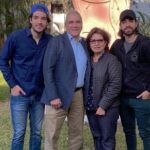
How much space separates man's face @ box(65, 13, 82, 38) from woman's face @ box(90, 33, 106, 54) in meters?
0.18

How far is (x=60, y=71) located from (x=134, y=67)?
0.79m

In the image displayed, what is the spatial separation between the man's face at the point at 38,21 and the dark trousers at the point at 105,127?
1.07 m

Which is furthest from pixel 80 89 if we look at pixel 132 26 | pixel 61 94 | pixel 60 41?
pixel 132 26

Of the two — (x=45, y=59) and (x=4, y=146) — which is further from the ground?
(x=45, y=59)

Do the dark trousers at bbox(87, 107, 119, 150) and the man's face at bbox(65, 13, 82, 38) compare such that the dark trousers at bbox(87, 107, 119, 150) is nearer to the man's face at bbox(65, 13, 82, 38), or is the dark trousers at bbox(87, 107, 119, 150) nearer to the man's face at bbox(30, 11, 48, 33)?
the man's face at bbox(65, 13, 82, 38)

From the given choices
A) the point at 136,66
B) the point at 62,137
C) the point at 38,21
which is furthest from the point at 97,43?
the point at 62,137

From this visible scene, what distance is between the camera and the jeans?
207 inches

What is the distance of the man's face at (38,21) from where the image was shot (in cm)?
514

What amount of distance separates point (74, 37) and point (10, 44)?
69cm

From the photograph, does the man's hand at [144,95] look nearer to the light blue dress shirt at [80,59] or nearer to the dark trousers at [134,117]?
the dark trousers at [134,117]

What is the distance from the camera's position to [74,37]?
520cm

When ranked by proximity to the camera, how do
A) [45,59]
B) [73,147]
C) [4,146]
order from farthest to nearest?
1. [4,146]
2. [73,147]
3. [45,59]

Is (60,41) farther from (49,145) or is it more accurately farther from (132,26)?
(49,145)

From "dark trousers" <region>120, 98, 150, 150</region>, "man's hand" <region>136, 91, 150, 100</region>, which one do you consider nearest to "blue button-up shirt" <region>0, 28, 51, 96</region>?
"dark trousers" <region>120, 98, 150, 150</region>
